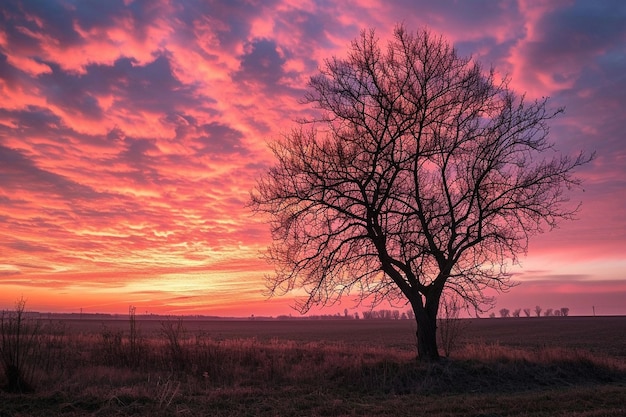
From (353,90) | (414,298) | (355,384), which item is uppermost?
(353,90)

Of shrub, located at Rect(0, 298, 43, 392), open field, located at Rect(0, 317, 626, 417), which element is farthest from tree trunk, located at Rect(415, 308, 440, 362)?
shrub, located at Rect(0, 298, 43, 392)

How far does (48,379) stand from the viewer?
43.2ft

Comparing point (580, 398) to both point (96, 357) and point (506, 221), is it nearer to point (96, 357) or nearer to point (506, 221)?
point (506, 221)

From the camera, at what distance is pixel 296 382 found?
47.9ft

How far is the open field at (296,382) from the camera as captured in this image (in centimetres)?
1046

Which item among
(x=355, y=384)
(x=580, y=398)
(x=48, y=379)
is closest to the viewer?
(x=580, y=398)

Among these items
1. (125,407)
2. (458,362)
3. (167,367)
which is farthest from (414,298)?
(125,407)

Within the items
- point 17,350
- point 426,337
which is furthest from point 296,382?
point 17,350

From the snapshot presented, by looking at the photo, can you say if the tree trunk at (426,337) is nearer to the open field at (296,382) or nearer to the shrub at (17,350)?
the open field at (296,382)

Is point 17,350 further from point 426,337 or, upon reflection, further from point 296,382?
point 426,337

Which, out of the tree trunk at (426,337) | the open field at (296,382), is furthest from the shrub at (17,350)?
the tree trunk at (426,337)

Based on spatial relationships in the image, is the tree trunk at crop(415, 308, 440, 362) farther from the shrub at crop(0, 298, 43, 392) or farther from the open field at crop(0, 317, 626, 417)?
the shrub at crop(0, 298, 43, 392)

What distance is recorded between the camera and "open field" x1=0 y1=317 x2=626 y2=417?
10.5 metres

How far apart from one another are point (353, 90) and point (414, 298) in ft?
25.7
